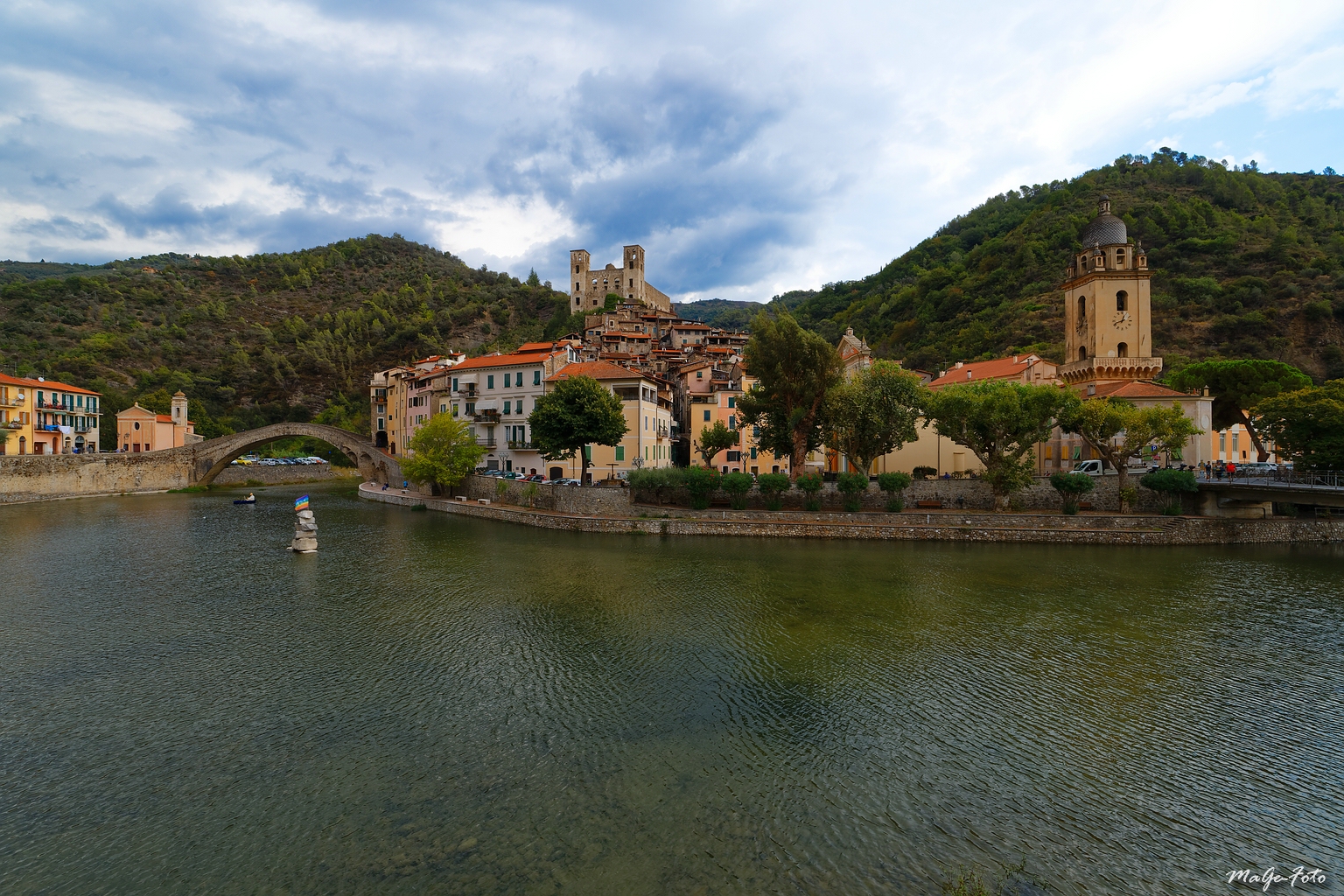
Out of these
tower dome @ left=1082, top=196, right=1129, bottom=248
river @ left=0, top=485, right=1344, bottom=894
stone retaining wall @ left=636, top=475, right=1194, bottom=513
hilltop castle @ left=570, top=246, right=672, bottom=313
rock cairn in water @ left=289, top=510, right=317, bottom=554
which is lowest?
river @ left=0, top=485, right=1344, bottom=894

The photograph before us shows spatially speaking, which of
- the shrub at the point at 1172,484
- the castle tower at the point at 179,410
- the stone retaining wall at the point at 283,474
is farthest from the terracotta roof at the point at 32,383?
the shrub at the point at 1172,484

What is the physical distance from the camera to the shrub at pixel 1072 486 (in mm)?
31969

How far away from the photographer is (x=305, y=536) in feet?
91.6

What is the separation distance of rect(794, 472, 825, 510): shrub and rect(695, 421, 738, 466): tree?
12.5 meters

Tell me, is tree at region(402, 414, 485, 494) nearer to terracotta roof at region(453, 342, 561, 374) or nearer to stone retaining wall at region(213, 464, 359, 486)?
terracotta roof at region(453, 342, 561, 374)

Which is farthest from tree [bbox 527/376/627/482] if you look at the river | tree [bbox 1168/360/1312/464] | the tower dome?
tree [bbox 1168/360/1312/464]

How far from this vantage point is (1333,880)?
716cm

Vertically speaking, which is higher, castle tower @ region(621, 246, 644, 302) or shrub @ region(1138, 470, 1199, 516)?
castle tower @ region(621, 246, 644, 302)

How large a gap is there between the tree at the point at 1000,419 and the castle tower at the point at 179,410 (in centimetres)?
7196

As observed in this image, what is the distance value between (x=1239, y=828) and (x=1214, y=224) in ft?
329

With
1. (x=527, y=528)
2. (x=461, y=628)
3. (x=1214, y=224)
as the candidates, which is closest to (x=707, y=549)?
(x=527, y=528)

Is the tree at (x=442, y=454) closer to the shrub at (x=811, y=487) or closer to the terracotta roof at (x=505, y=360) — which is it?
the terracotta roof at (x=505, y=360)

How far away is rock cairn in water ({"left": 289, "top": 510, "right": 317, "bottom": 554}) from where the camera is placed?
2770cm

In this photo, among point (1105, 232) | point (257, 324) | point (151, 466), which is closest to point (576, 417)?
point (1105, 232)
